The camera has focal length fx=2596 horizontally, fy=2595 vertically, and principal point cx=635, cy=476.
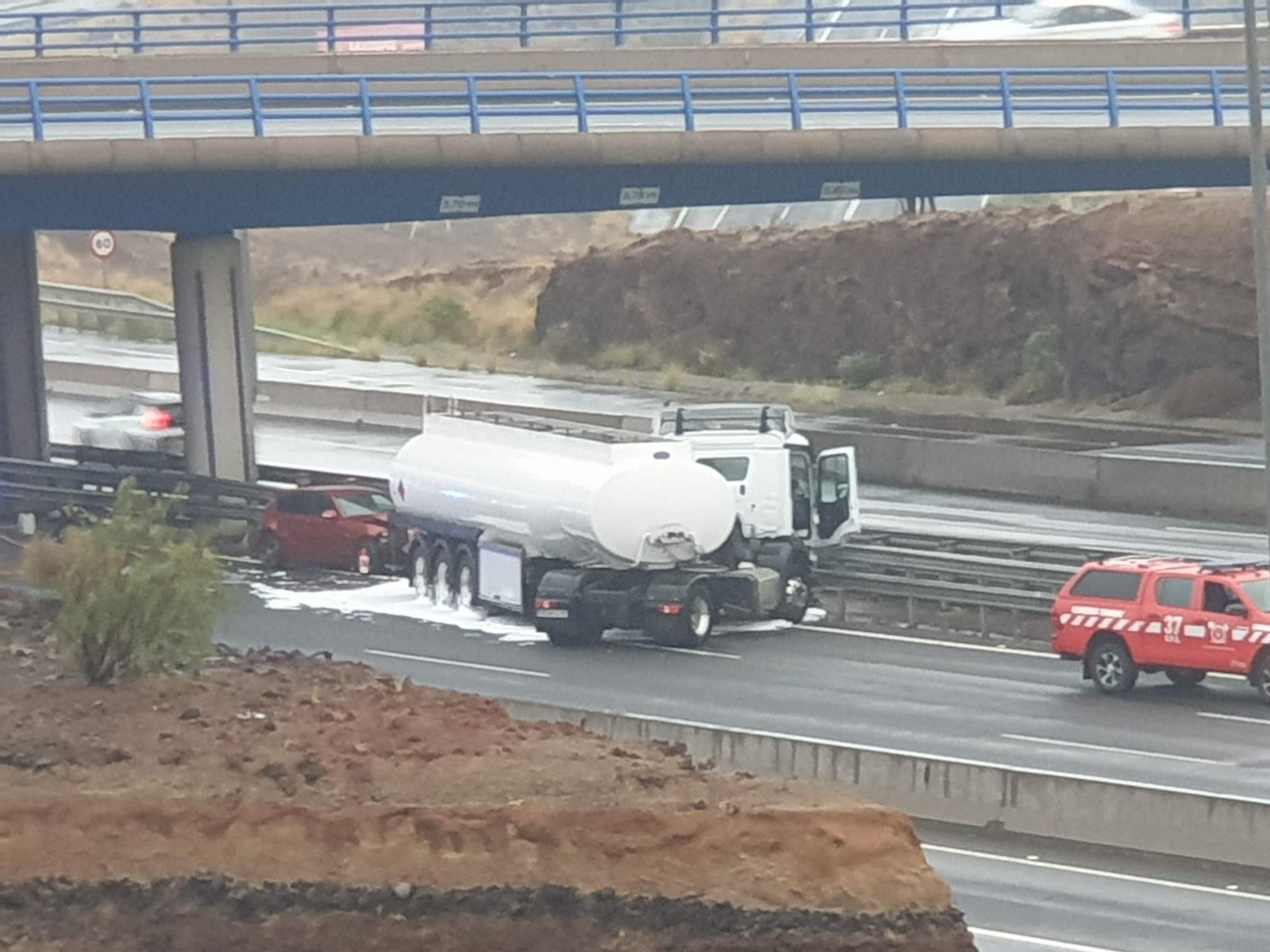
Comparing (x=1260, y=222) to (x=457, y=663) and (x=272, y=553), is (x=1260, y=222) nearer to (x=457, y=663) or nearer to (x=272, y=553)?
(x=457, y=663)

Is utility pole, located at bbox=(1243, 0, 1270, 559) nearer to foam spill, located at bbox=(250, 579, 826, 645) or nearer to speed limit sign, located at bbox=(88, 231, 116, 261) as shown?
foam spill, located at bbox=(250, 579, 826, 645)

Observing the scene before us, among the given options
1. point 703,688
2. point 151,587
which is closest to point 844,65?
point 703,688

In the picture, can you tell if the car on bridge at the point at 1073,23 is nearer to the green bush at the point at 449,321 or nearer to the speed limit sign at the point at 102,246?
the green bush at the point at 449,321

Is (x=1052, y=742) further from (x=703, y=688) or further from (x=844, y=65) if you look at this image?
(x=844, y=65)

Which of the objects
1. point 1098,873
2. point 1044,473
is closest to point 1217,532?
point 1044,473

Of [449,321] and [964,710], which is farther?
[449,321]

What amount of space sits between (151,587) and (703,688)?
34.6 ft

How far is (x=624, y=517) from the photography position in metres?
31.7

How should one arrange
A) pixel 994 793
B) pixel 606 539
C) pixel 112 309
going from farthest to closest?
pixel 112 309
pixel 606 539
pixel 994 793

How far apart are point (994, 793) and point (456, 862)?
722 cm

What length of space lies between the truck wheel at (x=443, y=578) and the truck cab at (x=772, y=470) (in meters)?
3.38

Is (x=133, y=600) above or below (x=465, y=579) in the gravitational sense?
above

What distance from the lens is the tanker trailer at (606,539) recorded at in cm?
3183

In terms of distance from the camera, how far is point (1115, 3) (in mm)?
73438
